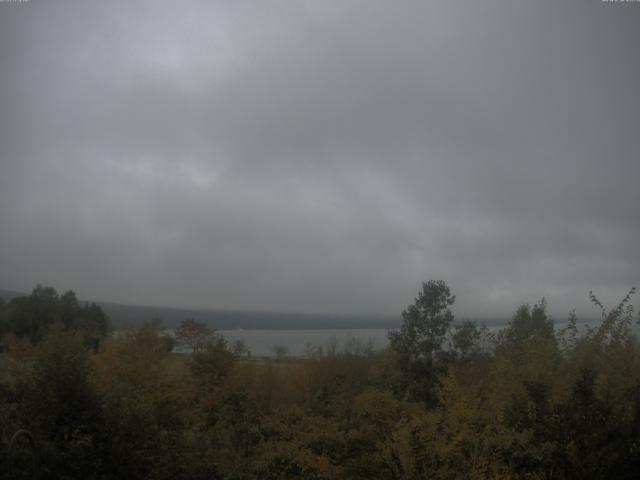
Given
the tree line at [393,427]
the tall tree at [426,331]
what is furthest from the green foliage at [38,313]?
the tree line at [393,427]

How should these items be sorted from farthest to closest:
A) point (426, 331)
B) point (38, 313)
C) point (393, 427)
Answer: point (38, 313) → point (426, 331) → point (393, 427)

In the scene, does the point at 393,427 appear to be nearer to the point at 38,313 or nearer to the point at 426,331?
the point at 426,331

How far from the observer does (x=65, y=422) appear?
14430 mm

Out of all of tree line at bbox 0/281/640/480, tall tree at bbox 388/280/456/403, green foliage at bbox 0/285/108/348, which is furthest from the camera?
green foliage at bbox 0/285/108/348

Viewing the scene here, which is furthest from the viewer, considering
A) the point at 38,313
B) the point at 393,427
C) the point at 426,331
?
the point at 38,313

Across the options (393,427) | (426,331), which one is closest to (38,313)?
(426,331)

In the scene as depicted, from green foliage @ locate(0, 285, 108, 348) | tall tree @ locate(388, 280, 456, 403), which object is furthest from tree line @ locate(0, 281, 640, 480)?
green foliage @ locate(0, 285, 108, 348)

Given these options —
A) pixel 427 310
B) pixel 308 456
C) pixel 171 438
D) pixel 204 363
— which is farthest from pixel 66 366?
pixel 427 310

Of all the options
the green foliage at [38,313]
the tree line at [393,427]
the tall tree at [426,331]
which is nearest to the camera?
the tree line at [393,427]

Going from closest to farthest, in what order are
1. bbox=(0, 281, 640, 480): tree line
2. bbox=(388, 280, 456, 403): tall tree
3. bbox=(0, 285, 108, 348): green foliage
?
bbox=(0, 281, 640, 480): tree line → bbox=(388, 280, 456, 403): tall tree → bbox=(0, 285, 108, 348): green foliage

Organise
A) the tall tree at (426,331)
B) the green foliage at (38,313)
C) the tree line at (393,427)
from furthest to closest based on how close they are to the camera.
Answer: the green foliage at (38,313)
the tall tree at (426,331)
the tree line at (393,427)

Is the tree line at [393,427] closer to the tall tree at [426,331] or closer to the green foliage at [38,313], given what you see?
the tall tree at [426,331]

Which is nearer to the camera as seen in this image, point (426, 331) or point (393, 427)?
point (393, 427)

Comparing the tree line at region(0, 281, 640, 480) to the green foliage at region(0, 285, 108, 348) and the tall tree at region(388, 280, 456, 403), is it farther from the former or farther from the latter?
the green foliage at region(0, 285, 108, 348)
